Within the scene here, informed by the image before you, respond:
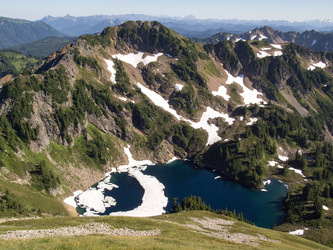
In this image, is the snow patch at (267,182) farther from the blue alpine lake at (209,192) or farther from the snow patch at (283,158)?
the snow patch at (283,158)

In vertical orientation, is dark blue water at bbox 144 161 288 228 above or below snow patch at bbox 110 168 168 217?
below

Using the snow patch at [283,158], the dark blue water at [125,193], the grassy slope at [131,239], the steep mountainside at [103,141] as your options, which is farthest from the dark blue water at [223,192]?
the grassy slope at [131,239]

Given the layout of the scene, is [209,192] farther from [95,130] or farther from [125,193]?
[95,130]

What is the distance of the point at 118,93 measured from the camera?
191 m

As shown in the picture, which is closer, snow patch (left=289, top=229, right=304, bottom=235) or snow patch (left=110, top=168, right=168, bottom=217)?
snow patch (left=289, top=229, right=304, bottom=235)

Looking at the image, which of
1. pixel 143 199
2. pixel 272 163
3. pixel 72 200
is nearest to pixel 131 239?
pixel 143 199

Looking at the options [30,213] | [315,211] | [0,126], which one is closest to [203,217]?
[30,213]

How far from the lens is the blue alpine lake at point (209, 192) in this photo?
119 metres

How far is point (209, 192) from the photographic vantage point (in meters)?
137

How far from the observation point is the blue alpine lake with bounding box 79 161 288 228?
391 feet

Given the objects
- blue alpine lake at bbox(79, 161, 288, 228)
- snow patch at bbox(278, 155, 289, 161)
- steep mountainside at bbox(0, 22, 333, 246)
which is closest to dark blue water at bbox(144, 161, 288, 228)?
blue alpine lake at bbox(79, 161, 288, 228)

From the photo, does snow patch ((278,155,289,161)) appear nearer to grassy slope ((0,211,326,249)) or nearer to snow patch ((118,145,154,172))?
snow patch ((118,145,154,172))

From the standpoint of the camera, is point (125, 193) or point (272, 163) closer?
point (125, 193)

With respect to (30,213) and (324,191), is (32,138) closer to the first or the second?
(30,213)
